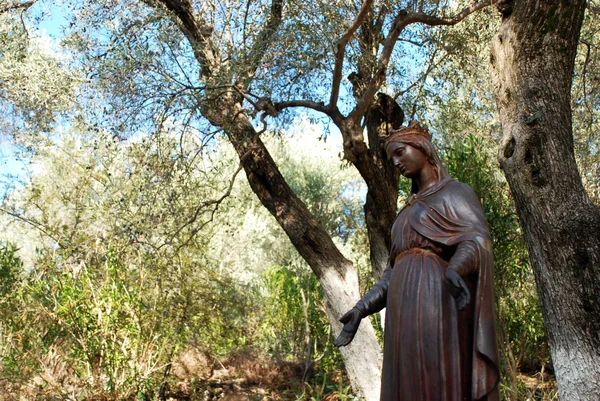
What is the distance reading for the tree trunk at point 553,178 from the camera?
597cm

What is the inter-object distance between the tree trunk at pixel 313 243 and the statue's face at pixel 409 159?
5.14 m

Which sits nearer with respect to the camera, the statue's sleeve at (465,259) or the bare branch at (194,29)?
the statue's sleeve at (465,259)

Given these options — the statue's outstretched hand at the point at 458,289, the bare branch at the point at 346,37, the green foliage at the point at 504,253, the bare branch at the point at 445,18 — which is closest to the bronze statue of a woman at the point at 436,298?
the statue's outstretched hand at the point at 458,289

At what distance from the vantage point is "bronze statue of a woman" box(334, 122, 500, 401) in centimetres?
308

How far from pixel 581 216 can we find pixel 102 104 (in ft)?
20.0

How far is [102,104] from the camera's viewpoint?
29.5ft

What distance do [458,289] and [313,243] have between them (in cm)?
588

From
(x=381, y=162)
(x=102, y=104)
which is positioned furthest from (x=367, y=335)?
(x=102, y=104)

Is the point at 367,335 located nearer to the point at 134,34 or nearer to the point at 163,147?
the point at 163,147

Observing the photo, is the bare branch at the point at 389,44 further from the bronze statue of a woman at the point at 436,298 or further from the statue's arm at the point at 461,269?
the statue's arm at the point at 461,269

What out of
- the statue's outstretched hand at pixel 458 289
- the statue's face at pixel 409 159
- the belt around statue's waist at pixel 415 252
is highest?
the statue's face at pixel 409 159

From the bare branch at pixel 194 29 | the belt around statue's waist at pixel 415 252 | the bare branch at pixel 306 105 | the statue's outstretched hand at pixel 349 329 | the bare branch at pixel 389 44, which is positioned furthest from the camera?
the bare branch at pixel 194 29

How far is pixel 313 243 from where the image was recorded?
879 centimetres

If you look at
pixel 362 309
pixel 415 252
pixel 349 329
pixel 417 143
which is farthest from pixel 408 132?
pixel 349 329
